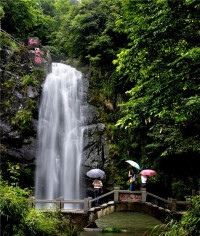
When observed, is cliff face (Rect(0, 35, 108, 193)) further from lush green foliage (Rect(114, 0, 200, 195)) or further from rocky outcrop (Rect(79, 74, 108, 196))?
lush green foliage (Rect(114, 0, 200, 195))

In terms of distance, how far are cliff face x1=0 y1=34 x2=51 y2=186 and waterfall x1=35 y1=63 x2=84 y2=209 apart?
0.56 metres

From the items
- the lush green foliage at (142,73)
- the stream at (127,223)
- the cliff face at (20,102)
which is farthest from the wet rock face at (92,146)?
the cliff face at (20,102)

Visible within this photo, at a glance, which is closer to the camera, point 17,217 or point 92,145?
point 17,217

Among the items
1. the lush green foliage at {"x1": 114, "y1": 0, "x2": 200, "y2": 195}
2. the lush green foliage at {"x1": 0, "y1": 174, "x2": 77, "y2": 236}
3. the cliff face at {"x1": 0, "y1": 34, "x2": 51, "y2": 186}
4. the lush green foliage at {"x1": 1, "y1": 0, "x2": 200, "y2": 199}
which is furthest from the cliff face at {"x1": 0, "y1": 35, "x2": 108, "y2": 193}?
the lush green foliage at {"x1": 114, "y1": 0, "x2": 200, "y2": 195}

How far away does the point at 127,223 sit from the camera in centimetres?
1305

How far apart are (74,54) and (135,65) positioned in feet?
51.8

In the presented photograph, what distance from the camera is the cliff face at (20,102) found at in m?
15.3

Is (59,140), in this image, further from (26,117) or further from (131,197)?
(131,197)

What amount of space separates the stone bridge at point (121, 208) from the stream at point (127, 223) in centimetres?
73

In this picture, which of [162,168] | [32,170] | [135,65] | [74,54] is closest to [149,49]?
[135,65]

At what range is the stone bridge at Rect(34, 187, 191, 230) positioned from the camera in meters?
11.3

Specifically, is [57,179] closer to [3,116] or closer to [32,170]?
[32,170]

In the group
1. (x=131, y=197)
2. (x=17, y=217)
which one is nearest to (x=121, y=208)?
(x=131, y=197)

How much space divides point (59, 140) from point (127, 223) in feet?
23.1
